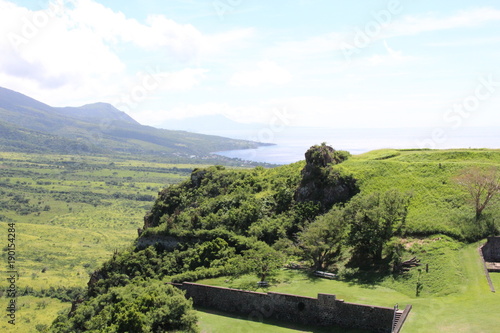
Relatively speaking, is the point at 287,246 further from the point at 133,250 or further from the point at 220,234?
the point at 133,250

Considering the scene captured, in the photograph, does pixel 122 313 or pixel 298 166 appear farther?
pixel 298 166

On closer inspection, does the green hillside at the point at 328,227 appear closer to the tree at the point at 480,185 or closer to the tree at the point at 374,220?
the tree at the point at 374,220

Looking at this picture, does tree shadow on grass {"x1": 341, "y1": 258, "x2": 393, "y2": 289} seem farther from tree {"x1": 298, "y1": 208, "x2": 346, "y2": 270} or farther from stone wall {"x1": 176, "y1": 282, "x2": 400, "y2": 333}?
stone wall {"x1": 176, "y1": 282, "x2": 400, "y2": 333}

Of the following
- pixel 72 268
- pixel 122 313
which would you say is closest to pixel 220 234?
pixel 122 313

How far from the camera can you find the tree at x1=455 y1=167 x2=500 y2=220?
117 feet

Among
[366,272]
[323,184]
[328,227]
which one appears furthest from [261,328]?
[323,184]

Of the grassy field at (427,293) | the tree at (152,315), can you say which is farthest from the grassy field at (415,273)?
the tree at (152,315)

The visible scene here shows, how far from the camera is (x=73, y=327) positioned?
3475 cm

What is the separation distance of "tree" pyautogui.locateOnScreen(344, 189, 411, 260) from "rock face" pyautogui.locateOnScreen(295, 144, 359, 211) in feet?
32.3

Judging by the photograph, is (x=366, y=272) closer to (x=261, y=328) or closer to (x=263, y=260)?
(x=263, y=260)

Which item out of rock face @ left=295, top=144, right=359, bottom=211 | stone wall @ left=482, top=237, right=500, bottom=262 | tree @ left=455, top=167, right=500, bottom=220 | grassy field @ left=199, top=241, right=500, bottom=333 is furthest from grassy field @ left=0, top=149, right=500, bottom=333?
rock face @ left=295, top=144, right=359, bottom=211

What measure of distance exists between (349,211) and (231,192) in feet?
75.5

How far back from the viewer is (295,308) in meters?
27.7

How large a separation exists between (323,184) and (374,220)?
42.7ft
